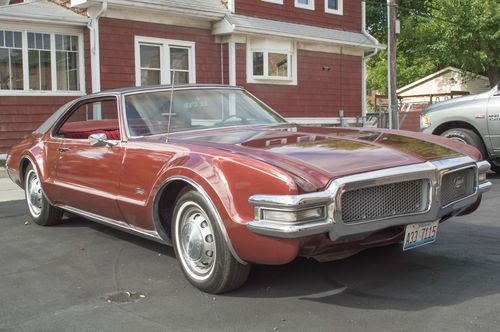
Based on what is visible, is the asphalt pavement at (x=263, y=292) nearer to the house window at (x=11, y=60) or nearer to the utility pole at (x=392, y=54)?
the house window at (x=11, y=60)

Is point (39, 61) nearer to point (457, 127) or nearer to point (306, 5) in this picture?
point (306, 5)

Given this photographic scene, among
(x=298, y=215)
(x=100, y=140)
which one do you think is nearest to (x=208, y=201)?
(x=298, y=215)

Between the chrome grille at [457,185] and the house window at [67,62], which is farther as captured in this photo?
the house window at [67,62]

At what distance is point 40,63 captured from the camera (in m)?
12.7

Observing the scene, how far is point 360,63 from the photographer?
1981 centimetres

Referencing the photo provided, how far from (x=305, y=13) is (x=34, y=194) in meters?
13.2

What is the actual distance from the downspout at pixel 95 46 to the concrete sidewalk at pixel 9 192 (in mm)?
3884

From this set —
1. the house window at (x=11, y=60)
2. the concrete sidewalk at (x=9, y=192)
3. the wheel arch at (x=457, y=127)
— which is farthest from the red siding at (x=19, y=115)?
the wheel arch at (x=457, y=127)

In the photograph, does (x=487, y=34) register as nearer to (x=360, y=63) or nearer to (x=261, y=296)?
(x=360, y=63)

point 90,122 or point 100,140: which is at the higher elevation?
point 90,122

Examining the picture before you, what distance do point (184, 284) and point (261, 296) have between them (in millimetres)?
→ 618

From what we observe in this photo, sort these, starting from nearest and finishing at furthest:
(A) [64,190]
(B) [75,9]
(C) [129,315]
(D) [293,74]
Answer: (C) [129,315]
(A) [64,190]
(B) [75,9]
(D) [293,74]

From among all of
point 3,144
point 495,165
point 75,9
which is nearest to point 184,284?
point 495,165

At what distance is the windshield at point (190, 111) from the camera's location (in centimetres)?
470
